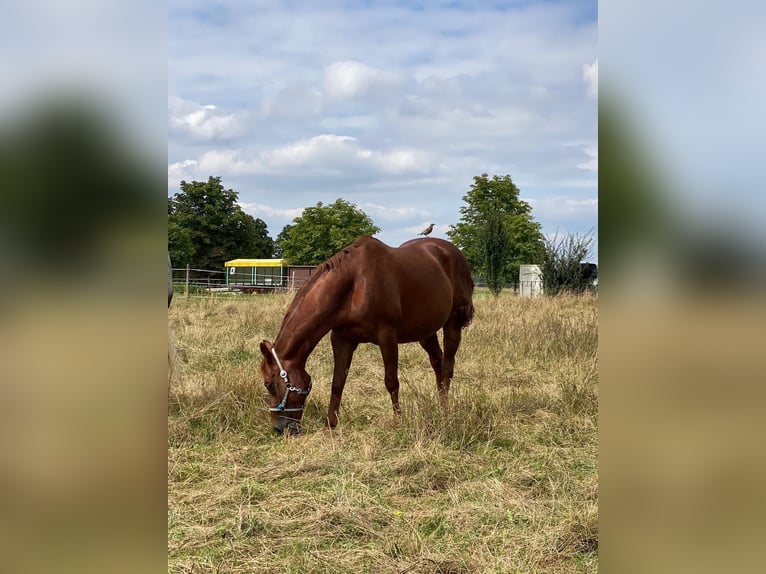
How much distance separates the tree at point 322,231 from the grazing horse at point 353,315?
1916 inches

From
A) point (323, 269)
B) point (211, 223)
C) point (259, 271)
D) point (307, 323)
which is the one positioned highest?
point (211, 223)

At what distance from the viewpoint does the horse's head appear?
536cm

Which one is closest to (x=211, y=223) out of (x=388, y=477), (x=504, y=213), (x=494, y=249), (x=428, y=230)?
(x=504, y=213)

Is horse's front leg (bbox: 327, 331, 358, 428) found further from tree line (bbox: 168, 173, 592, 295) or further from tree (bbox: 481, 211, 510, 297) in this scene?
tree line (bbox: 168, 173, 592, 295)

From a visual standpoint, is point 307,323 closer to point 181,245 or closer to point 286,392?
point 286,392

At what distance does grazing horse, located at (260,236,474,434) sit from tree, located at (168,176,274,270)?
4632cm

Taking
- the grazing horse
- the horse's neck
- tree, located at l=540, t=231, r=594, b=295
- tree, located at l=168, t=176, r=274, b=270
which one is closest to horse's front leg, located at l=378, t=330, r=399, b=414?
the grazing horse

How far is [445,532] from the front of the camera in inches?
130

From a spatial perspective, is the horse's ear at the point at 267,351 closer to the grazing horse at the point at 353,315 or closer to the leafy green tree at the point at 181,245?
the grazing horse at the point at 353,315

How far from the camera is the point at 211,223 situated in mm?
53844

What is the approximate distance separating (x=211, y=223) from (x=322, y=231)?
1035cm
